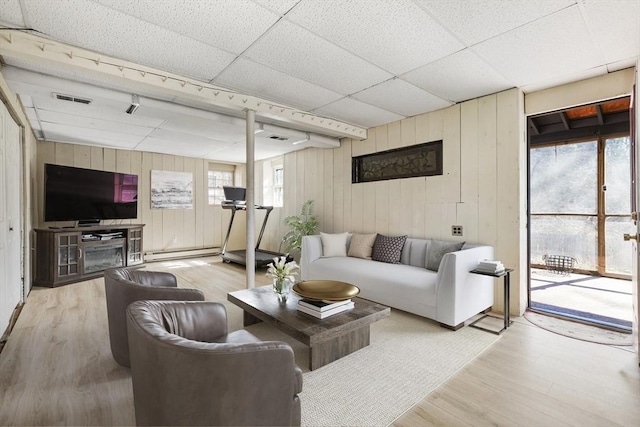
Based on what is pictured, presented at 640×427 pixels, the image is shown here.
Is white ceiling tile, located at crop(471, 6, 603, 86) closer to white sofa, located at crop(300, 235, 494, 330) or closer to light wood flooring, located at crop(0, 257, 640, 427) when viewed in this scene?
white sofa, located at crop(300, 235, 494, 330)

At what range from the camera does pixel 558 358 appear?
7.97ft

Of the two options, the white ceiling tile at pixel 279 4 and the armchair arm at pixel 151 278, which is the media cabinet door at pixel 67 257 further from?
the white ceiling tile at pixel 279 4

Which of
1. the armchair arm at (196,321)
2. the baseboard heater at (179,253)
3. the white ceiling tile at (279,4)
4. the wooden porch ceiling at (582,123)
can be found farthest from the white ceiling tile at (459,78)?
the baseboard heater at (179,253)

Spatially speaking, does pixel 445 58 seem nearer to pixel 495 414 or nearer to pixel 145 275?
pixel 495 414

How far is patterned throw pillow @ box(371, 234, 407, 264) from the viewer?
4102 mm

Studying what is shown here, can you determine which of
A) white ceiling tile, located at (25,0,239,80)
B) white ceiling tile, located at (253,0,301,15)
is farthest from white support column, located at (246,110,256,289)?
white ceiling tile, located at (253,0,301,15)

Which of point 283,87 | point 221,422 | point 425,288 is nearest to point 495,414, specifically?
point 425,288

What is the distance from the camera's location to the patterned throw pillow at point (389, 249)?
4.10m

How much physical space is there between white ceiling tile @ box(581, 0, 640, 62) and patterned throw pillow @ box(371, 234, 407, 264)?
271 cm

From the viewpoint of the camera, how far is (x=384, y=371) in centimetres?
223

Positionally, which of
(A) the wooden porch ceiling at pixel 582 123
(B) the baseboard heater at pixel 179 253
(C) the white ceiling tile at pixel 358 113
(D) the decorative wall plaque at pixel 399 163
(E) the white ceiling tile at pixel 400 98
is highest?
(A) the wooden porch ceiling at pixel 582 123

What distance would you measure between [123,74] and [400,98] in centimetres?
290

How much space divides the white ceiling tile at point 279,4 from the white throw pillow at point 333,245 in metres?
3.26

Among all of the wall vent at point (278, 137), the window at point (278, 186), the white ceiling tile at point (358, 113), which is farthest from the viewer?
the window at point (278, 186)
